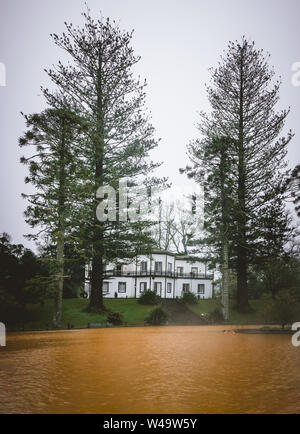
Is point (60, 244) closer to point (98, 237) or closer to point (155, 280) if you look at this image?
point (98, 237)

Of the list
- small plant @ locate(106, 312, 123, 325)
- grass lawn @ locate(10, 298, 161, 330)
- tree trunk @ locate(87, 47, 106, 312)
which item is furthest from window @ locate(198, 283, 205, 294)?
small plant @ locate(106, 312, 123, 325)

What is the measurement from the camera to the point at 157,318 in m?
21.7

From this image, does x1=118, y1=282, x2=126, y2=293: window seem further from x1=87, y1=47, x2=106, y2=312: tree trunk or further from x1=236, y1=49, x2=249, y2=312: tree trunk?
x1=87, y1=47, x2=106, y2=312: tree trunk

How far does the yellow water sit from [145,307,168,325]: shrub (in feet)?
42.7

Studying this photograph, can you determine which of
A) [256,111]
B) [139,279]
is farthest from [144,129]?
[139,279]

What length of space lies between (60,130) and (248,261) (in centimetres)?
1856

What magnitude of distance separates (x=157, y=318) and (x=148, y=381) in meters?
16.8

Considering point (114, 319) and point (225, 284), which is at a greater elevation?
point (225, 284)

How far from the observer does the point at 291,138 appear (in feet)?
82.9

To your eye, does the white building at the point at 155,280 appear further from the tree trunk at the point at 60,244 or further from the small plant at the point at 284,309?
the small plant at the point at 284,309

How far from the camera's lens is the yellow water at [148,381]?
407 centimetres

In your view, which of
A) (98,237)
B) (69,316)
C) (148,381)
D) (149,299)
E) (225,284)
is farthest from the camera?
→ (149,299)

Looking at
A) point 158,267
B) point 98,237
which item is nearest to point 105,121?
point 98,237

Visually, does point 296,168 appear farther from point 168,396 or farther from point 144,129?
point 168,396
